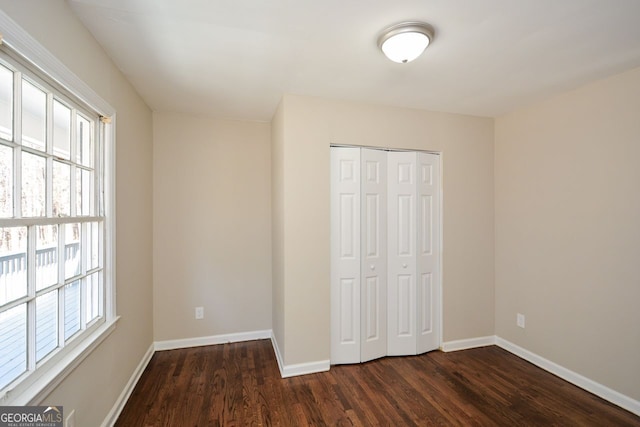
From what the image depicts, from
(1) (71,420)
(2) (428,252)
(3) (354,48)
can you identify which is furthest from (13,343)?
(2) (428,252)

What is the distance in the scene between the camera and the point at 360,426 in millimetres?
1886

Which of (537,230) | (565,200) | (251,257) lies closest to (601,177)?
(565,200)

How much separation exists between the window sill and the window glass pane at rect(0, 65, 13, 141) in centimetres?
104

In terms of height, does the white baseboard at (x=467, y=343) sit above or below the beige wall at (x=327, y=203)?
below

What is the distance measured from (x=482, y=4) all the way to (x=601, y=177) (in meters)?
1.86

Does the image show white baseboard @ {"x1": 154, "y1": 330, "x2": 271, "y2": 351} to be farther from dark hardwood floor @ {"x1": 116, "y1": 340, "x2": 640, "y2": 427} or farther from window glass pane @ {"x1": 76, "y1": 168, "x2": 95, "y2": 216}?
window glass pane @ {"x1": 76, "y1": 168, "x2": 95, "y2": 216}

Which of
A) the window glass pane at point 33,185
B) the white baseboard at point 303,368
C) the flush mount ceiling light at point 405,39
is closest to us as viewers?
→ the window glass pane at point 33,185

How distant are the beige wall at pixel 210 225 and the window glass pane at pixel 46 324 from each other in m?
1.58

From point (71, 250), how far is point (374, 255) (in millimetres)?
2328

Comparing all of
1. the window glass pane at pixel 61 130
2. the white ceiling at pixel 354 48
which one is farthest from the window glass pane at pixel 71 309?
the white ceiling at pixel 354 48

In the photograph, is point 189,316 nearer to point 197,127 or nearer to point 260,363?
point 260,363

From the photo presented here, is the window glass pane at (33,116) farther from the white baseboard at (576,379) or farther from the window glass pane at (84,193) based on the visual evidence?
the white baseboard at (576,379)

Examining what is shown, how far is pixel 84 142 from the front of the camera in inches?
69.3

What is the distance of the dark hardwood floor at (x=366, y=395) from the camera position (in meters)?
1.96
